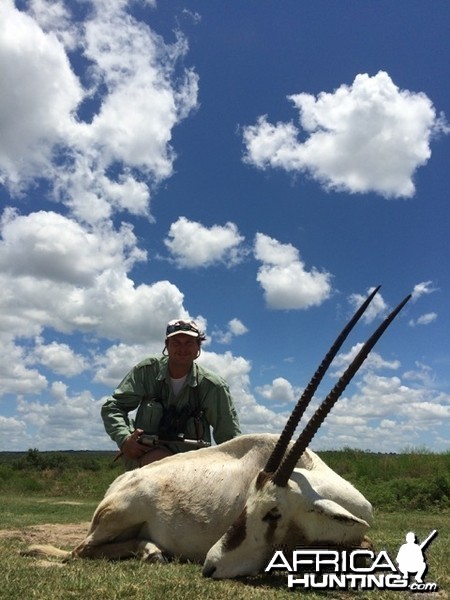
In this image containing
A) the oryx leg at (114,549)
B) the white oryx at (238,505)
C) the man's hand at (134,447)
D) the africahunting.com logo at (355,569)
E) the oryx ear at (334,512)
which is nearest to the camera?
the africahunting.com logo at (355,569)

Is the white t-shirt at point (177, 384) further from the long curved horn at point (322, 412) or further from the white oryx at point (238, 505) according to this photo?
the long curved horn at point (322, 412)

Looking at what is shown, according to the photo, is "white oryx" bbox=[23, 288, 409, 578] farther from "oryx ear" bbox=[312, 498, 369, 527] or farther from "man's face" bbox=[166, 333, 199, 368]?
"man's face" bbox=[166, 333, 199, 368]

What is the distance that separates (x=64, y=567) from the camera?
509 cm

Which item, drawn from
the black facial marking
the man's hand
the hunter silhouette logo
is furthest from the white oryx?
the man's hand

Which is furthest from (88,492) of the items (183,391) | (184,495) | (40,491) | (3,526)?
(184,495)

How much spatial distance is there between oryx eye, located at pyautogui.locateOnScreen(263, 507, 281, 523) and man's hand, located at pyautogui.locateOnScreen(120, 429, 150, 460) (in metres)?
2.84

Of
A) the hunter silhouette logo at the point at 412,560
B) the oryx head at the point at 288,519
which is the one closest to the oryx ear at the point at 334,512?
the oryx head at the point at 288,519

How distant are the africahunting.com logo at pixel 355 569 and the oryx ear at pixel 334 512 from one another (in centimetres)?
21

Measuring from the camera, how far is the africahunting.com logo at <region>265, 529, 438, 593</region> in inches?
168

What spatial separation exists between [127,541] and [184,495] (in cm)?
73

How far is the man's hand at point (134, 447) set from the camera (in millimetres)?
7242

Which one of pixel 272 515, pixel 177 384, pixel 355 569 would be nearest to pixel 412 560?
pixel 355 569

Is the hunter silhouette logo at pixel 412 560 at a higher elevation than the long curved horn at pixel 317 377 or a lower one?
lower

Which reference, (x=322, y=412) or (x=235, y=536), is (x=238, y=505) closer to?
(x=235, y=536)
